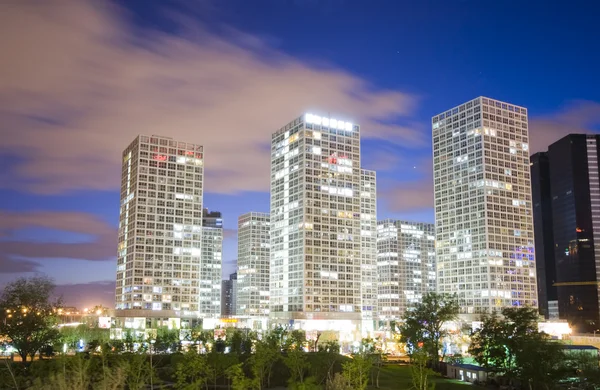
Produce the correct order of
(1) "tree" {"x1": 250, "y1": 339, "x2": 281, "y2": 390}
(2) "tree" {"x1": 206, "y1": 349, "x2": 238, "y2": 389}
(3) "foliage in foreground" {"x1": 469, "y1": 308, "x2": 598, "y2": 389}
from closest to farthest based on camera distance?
(3) "foliage in foreground" {"x1": 469, "y1": 308, "x2": 598, "y2": 389}, (1) "tree" {"x1": 250, "y1": 339, "x2": 281, "y2": 390}, (2) "tree" {"x1": 206, "y1": 349, "x2": 238, "y2": 389}

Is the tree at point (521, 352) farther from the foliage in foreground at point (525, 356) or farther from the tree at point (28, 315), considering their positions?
the tree at point (28, 315)

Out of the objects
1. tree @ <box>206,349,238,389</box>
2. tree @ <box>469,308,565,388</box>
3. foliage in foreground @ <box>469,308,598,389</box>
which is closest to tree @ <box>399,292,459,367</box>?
tree @ <box>469,308,565,388</box>

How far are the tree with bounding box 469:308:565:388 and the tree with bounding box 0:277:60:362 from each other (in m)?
93.5

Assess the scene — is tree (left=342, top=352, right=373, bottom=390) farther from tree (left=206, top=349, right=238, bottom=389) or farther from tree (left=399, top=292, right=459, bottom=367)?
tree (left=399, top=292, right=459, bottom=367)

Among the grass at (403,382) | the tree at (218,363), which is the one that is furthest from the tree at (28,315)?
the grass at (403,382)

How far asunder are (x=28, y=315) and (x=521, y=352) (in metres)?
101

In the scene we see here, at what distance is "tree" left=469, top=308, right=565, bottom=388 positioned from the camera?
100812 millimetres

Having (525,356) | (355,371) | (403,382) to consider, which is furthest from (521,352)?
(355,371)

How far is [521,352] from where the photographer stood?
350 ft

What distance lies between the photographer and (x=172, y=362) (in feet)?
419

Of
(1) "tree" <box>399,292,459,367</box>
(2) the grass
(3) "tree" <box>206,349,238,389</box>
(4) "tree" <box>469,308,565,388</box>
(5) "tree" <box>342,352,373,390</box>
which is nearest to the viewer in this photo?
(5) "tree" <box>342,352,373,390</box>

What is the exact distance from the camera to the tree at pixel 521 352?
10081 cm

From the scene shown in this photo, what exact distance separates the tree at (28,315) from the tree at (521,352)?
93.5m

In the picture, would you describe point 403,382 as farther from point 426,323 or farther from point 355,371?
point 426,323
